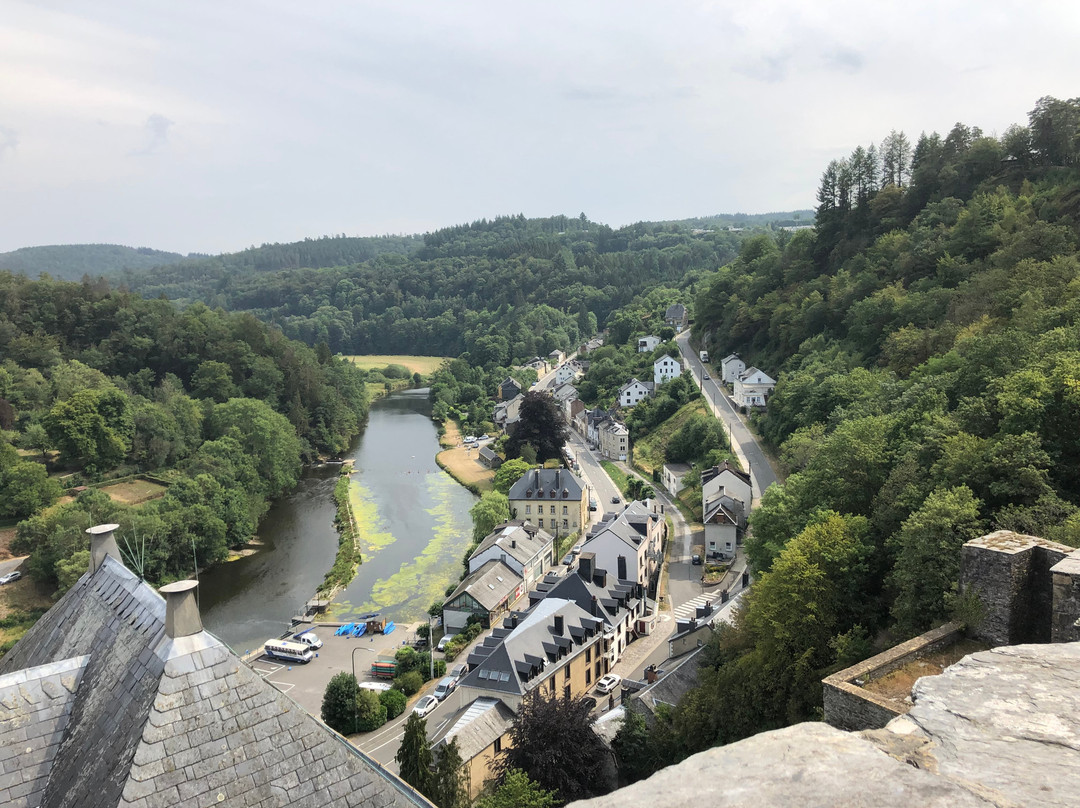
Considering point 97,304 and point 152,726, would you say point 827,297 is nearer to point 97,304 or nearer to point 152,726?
point 152,726

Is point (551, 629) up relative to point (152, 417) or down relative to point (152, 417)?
down

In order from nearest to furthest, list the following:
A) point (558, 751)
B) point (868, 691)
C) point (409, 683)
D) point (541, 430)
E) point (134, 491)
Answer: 1. point (868, 691)
2. point (558, 751)
3. point (409, 683)
4. point (134, 491)
5. point (541, 430)

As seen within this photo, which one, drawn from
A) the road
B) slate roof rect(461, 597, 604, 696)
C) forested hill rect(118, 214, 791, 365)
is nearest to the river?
slate roof rect(461, 597, 604, 696)

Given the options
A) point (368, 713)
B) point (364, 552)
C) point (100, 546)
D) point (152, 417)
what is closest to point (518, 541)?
point (364, 552)

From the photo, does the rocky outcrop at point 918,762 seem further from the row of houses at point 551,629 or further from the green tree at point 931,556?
the row of houses at point 551,629

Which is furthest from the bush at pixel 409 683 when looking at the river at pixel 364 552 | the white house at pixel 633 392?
the white house at pixel 633 392

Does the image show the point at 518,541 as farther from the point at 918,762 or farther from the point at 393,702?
the point at 918,762
